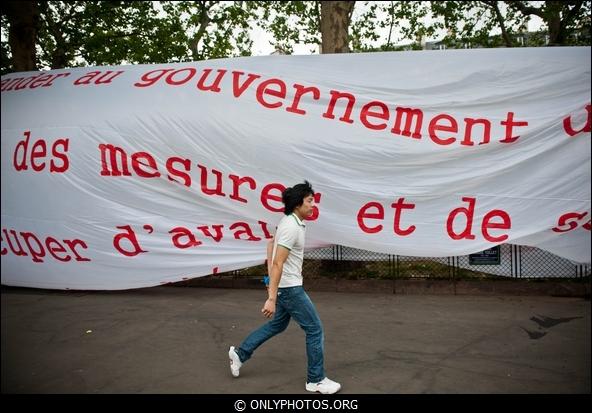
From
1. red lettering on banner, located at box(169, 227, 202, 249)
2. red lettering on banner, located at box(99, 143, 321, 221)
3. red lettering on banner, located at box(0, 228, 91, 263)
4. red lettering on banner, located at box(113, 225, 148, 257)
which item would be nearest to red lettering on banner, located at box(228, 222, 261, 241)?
red lettering on banner, located at box(99, 143, 321, 221)

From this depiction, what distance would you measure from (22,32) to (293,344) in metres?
9.42

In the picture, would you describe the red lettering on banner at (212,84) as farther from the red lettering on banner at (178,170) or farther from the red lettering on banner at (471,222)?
the red lettering on banner at (471,222)

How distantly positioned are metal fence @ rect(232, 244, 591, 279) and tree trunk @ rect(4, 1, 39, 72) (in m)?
6.75

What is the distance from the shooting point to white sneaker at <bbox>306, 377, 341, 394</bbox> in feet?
14.1

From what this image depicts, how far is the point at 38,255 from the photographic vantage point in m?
7.84

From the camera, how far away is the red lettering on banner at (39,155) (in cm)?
770

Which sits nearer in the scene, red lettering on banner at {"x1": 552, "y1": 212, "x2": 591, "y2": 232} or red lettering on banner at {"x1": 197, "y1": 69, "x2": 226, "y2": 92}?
red lettering on banner at {"x1": 552, "y1": 212, "x2": 591, "y2": 232}

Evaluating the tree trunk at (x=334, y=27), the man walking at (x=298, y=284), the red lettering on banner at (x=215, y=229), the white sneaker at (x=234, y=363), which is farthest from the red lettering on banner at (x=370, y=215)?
the tree trunk at (x=334, y=27)

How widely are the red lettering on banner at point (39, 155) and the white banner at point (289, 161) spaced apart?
2 cm

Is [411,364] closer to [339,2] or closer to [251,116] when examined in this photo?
[251,116]

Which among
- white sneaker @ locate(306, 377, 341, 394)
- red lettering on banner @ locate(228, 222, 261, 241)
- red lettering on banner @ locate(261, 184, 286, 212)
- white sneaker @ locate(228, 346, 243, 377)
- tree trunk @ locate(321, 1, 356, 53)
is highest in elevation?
tree trunk @ locate(321, 1, 356, 53)

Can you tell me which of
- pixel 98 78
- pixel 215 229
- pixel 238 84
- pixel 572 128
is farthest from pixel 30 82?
pixel 572 128

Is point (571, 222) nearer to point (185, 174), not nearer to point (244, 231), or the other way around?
point (244, 231)

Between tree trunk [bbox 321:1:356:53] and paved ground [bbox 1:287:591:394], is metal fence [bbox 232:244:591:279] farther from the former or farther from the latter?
tree trunk [bbox 321:1:356:53]
